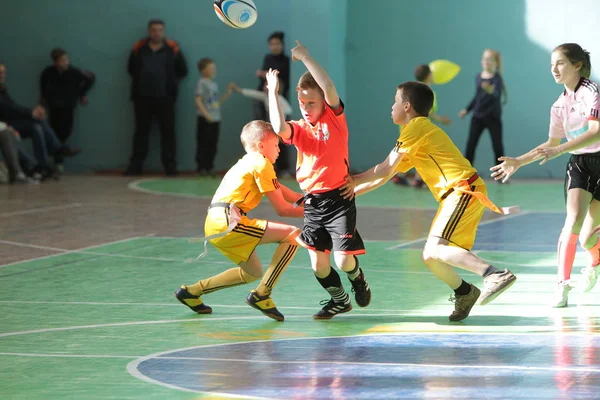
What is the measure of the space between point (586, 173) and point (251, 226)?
2.16 metres

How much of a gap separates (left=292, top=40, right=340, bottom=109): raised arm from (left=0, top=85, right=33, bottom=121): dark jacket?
1140cm

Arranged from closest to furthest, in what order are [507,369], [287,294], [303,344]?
[507,369]
[303,344]
[287,294]

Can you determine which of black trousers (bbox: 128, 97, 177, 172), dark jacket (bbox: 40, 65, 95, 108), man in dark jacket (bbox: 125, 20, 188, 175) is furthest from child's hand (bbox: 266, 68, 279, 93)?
dark jacket (bbox: 40, 65, 95, 108)

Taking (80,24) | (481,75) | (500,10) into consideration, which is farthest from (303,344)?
(80,24)

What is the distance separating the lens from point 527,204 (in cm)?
1322

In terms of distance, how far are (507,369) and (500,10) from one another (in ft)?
43.9

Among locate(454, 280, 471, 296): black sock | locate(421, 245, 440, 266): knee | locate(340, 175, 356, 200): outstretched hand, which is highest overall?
locate(340, 175, 356, 200): outstretched hand

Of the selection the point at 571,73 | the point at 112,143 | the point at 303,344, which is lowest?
the point at 112,143

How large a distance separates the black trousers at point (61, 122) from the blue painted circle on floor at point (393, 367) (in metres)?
13.6

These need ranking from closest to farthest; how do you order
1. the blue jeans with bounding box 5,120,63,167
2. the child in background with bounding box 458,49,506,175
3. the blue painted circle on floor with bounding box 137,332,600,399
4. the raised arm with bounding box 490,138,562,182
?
the blue painted circle on floor with bounding box 137,332,600,399, the raised arm with bounding box 490,138,562,182, the child in background with bounding box 458,49,506,175, the blue jeans with bounding box 5,120,63,167

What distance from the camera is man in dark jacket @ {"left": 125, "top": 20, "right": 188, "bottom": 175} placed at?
715 inches

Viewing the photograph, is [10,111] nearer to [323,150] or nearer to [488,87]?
[488,87]

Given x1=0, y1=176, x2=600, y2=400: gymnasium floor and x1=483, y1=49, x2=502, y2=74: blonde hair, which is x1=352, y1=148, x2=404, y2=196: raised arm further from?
x1=483, y1=49, x2=502, y2=74: blonde hair

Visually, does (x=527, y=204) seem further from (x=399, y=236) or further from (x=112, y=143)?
(x=112, y=143)
